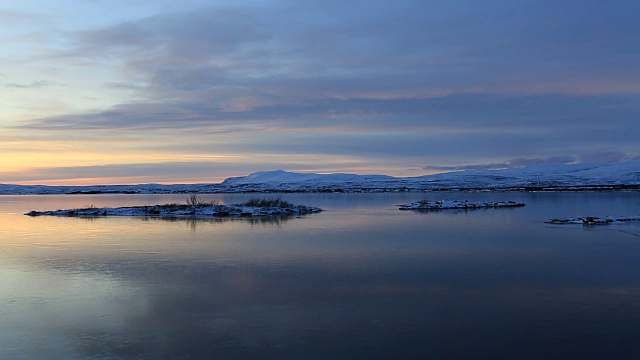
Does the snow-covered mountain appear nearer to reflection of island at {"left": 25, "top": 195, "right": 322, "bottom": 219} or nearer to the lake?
reflection of island at {"left": 25, "top": 195, "right": 322, "bottom": 219}

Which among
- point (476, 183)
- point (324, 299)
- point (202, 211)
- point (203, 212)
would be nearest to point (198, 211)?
point (202, 211)

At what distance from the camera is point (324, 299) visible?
942 centimetres

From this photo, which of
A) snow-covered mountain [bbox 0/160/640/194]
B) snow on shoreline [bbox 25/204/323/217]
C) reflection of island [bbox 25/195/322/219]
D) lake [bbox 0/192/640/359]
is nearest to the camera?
lake [bbox 0/192/640/359]

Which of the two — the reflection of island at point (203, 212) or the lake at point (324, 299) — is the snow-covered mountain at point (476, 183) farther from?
the lake at point (324, 299)

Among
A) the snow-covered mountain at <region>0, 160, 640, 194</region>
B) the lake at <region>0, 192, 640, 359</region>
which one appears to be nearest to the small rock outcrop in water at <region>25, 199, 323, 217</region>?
the lake at <region>0, 192, 640, 359</region>

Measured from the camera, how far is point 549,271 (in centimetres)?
1191

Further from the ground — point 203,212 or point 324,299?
point 203,212

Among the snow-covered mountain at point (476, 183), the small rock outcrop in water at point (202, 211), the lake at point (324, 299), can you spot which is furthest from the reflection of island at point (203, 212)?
the snow-covered mountain at point (476, 183)

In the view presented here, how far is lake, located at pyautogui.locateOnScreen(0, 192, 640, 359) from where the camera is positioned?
6891mm

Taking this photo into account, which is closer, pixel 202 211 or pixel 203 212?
pixel 203 212

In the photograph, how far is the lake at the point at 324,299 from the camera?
6.89 metres

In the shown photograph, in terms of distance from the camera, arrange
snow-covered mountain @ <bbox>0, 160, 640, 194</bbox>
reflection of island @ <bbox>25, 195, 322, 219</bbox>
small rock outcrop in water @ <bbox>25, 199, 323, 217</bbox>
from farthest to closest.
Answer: snow-covered mountain @ <bbox>0, 160, 640, 194</bbox> < small rock outcrop in water @ <bbox>25, 199, 323, 217</bbox> < reflection of island @ <bbox>25, 195, 322, 219</bbox>

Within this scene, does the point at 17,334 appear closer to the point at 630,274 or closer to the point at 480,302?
the point at 480,302

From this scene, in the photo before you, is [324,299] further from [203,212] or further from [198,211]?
[198,211]
